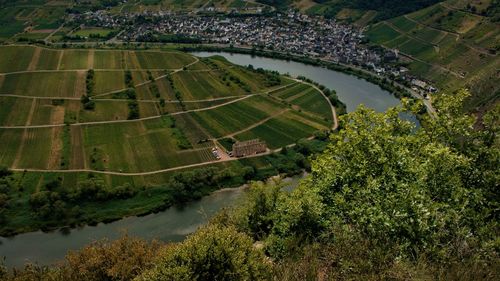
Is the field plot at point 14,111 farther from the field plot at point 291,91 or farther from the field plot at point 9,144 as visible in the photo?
the field plot at point 291,91

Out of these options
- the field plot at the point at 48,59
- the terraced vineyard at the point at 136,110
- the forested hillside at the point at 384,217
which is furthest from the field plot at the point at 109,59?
the forested hillside at the point at 384,217

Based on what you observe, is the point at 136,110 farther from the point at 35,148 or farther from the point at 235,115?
the point at 35,148

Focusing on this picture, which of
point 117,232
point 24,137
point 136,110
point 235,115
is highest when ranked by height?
point 136,110

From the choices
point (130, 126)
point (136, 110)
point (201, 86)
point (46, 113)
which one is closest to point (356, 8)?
point (201, 86)

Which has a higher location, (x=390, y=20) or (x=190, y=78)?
(x=390, y=20)

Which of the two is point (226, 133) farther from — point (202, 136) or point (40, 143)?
point (40, 143)

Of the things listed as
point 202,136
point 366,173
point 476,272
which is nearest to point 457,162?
point 366,173
